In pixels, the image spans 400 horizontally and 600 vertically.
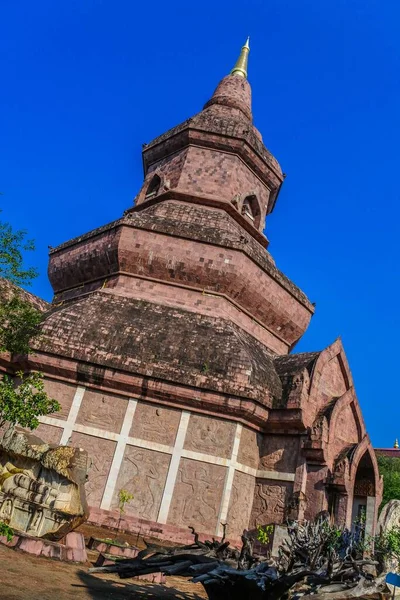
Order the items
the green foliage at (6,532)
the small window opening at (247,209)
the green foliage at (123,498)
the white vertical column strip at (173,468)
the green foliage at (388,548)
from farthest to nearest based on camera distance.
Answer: the small window opening at (247,209) < the white vertical column strip at (173,468) < the green foliage at (123,498) < the green foliage at (388,548) < the green foliage at (6,532)

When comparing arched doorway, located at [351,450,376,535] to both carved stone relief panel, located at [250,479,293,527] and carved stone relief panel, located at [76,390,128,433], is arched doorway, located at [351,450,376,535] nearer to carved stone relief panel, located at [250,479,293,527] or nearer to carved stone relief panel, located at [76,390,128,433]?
carved stone relief panel, located at [250,479,293,527]

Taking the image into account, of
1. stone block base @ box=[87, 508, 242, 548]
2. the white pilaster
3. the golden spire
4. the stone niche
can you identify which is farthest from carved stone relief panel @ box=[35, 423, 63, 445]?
the golden spire

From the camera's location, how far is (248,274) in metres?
17.2

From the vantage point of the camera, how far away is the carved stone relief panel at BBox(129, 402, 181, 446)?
1356cm

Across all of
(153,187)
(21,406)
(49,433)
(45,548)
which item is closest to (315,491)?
(49,433)

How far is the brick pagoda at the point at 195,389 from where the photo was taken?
43.3 feet

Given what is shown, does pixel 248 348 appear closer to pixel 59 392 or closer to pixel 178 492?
pixel 178 492

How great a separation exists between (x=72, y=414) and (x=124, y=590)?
23.1 ft

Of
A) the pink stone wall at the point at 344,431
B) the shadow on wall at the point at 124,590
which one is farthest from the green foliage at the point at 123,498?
the pink stone wall at the point at 344,431

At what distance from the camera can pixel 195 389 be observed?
44.8 feet

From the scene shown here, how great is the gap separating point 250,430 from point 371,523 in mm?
5057

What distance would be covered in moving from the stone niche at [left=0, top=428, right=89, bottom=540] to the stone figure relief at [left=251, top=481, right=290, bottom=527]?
605cm

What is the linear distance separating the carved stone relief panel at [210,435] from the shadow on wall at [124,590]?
516cm

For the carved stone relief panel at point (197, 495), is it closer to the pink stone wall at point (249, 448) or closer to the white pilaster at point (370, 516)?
the pink stone wall at point (249, 448)
